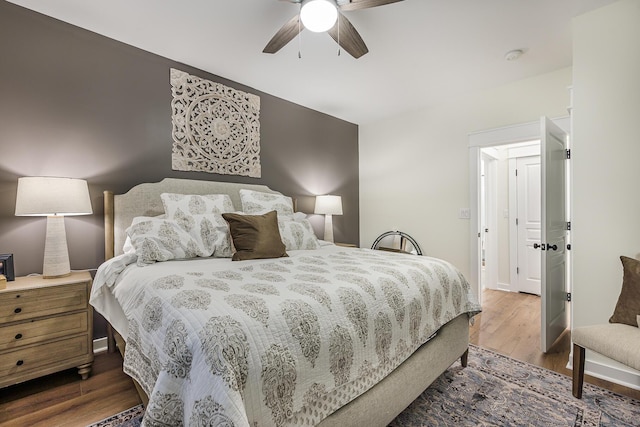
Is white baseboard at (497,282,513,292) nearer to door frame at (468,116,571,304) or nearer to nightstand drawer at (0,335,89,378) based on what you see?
door frame at (468,116,571,304)

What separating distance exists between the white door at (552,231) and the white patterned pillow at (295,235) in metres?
1.95

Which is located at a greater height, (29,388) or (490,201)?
(490,201)

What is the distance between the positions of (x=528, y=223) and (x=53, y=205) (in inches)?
206

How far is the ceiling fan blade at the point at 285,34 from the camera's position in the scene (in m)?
1.95

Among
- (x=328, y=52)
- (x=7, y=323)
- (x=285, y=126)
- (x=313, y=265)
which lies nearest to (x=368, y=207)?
(x=285, y=126)

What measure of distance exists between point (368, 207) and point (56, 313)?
373 cm

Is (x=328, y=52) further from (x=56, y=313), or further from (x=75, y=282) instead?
(x=56, y=313)

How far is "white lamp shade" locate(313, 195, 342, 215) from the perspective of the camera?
3.80m

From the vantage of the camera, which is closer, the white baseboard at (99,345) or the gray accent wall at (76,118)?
the gray accent wall at (76,118)

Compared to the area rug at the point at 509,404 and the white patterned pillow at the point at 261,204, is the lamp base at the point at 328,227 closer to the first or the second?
the white patterned pillow at the point at 261,204

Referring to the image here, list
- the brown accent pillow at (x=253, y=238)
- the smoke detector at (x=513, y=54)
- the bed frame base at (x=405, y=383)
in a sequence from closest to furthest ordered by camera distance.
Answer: the bed frame base at (x=405, y=383), the brown accent pillow at (x=253, y=238), the smoke detector at (x=513, y=54)

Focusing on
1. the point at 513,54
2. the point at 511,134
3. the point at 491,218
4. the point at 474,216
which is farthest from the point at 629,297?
the point at 491,218

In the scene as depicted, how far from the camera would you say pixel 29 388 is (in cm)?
191

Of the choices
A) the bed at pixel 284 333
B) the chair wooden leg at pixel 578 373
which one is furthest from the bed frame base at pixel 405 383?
the chair wooden leg at pixel 578 373
